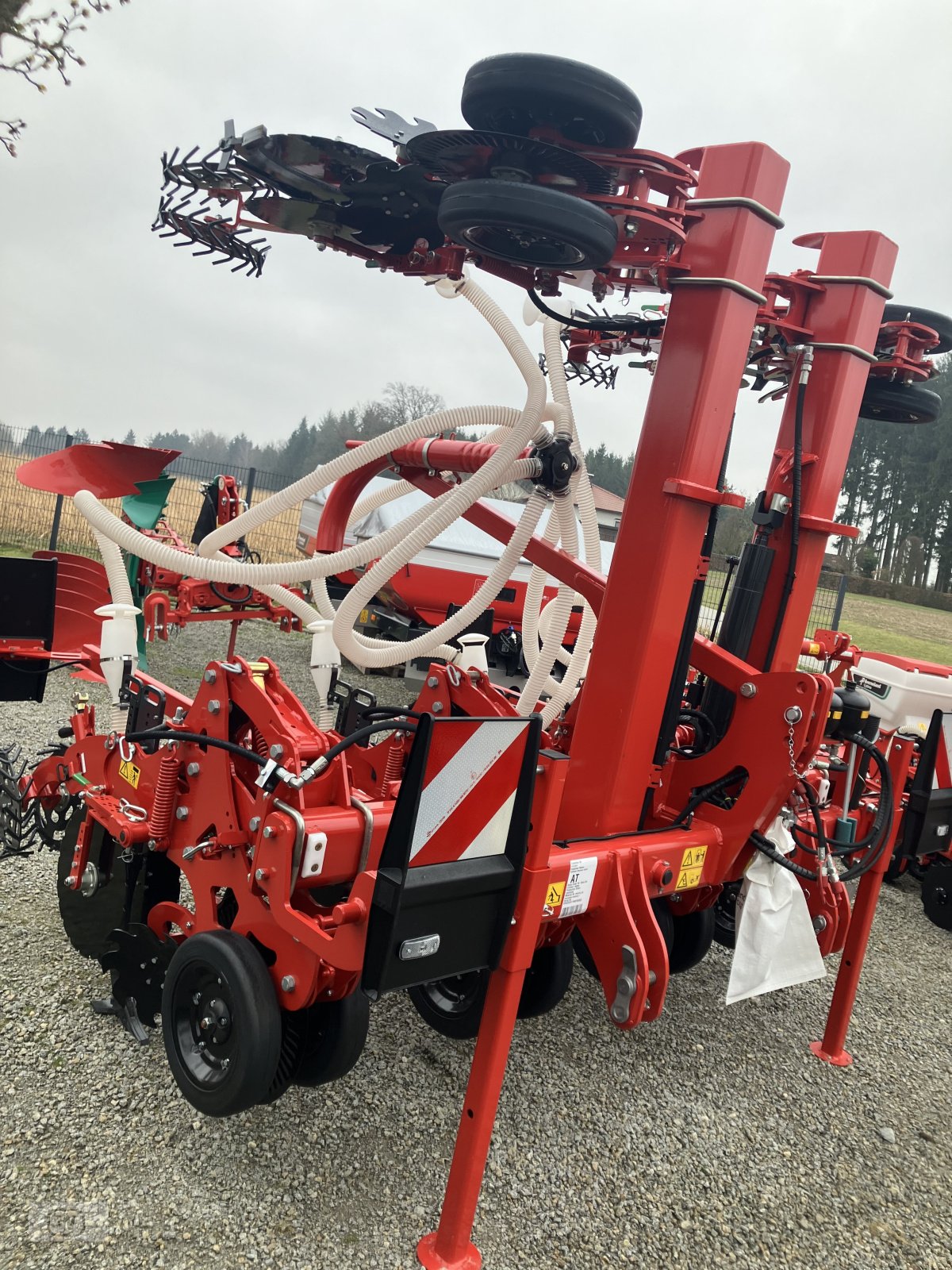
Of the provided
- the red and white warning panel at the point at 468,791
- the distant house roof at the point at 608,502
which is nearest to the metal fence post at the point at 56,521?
the distant house roof at the point at 608,502

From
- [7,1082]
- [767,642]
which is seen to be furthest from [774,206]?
[7,1082]

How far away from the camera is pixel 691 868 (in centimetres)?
276

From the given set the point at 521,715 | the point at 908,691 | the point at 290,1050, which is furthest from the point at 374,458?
the point at 908,691

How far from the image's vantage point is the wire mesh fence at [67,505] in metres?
13.8

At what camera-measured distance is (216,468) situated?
51.3ft

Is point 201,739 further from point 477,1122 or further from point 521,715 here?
point 477,1122

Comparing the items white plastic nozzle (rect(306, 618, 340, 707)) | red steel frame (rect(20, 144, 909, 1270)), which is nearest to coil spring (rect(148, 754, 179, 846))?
red steel frame (rect(20, 144, 909, 1270))

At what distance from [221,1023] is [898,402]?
3328 millimetres

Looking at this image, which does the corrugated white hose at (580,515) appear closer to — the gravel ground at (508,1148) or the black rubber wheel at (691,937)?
the black rubber wheel at (691,937)

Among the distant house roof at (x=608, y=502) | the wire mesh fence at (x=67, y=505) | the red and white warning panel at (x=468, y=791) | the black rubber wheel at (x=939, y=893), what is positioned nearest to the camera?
the red and white warning panel at (x=468, y=791)

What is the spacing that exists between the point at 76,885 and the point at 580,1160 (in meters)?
1.80

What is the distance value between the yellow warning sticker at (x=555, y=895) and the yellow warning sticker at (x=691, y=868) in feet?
1.75

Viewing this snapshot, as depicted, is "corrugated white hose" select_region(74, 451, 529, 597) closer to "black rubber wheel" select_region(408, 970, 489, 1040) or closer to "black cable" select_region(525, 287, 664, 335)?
"black cable" select_region(525, 287, 664, 335)

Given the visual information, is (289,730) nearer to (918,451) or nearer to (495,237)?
(495,237)
